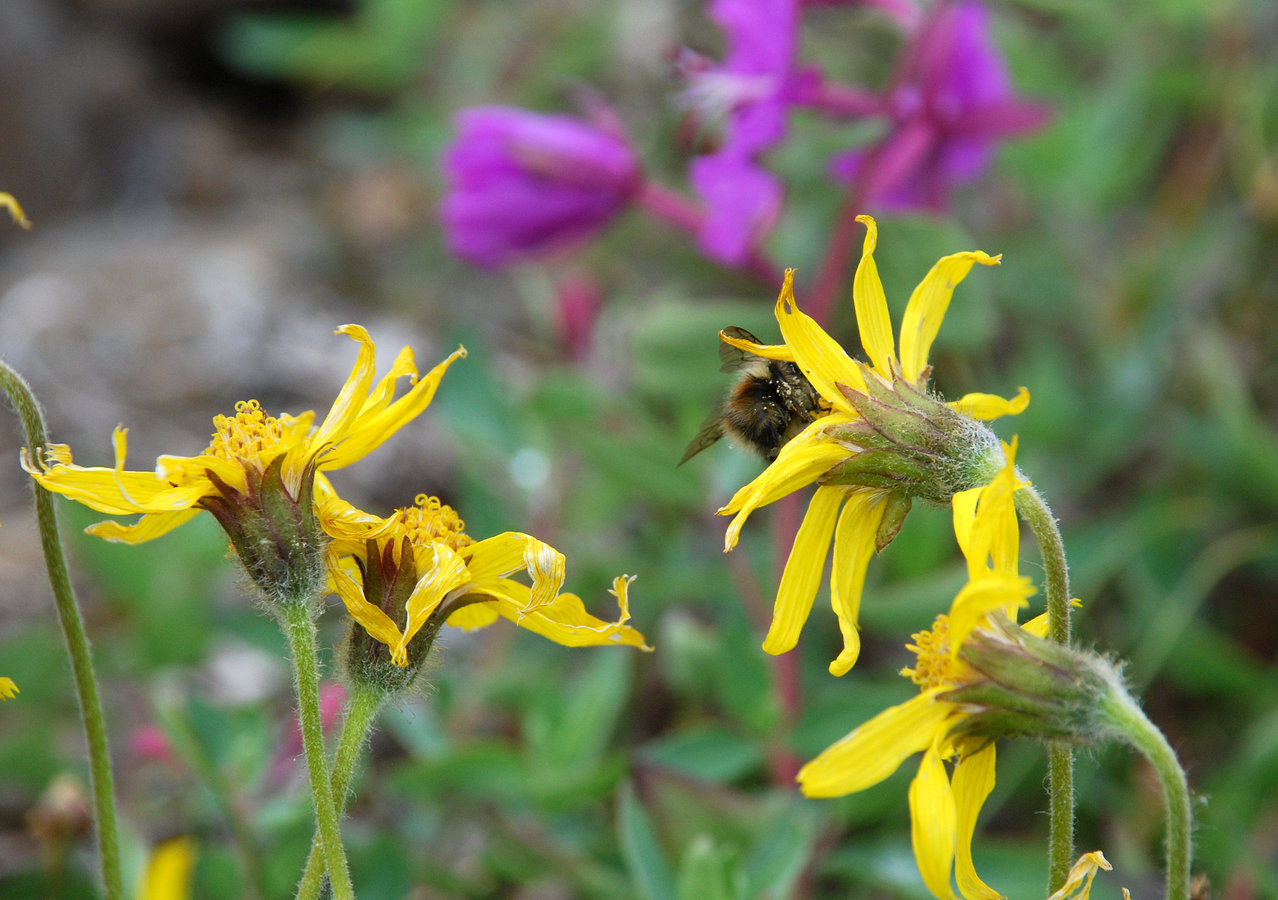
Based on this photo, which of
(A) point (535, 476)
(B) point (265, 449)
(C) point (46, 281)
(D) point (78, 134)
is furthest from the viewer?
(D) point (78, 134)

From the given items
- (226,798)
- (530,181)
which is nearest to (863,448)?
(226,798)

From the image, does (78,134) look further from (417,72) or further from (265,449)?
(265,449)

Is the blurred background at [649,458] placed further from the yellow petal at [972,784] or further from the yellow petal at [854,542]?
the yellow petal at [854,542]

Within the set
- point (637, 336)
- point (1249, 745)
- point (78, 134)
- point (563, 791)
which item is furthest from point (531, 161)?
point (78, 134)

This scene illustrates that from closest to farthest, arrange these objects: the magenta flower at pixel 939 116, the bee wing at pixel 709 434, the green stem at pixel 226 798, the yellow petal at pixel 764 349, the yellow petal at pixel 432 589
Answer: the yellow petal at pixel 432 589 → the yellow petal at pixel 764 349 → the bee wing at pixel 709 434 → the green stem at pixel 226 798 → the magenta flower at pixel 939 116

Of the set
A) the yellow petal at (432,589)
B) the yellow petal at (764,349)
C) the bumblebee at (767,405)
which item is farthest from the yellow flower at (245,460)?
the bumblebee at (767,405)

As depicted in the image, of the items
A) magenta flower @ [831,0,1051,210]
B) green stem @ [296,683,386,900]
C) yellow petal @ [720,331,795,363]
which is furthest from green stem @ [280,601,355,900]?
magenta flower @ [831,0,1051,210]
